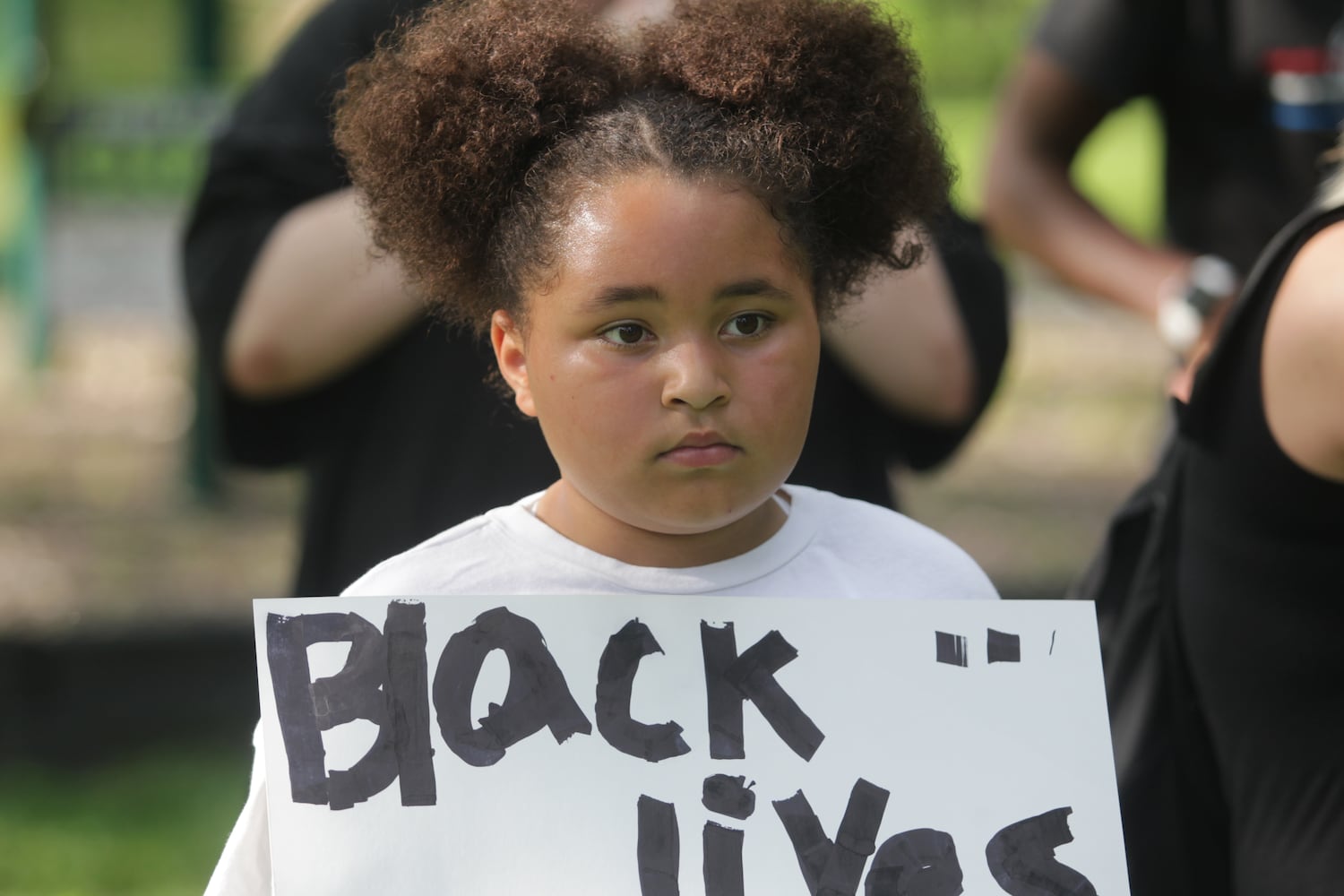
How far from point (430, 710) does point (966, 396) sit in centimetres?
87

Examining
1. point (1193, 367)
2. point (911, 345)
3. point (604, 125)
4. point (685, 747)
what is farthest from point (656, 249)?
point (1193, 367)

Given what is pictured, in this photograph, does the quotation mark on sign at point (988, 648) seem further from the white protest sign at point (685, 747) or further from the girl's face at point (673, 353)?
the girl's face at point (673, 353)

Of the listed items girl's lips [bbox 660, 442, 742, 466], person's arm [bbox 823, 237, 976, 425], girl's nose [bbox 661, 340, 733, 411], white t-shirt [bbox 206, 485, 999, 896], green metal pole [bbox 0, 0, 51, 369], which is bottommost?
white t-shirt [bbox 206, 485, 999, 896]

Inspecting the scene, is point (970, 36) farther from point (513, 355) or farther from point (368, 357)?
point (513, 355)

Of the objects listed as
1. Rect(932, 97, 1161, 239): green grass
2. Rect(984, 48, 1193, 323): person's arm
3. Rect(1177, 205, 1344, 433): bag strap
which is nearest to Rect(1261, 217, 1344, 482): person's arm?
Rect(1177, 205, 1344, 433): bag strap

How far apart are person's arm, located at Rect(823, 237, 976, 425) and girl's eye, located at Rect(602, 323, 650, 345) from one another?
488 mm

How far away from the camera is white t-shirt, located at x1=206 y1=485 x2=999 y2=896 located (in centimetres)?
150

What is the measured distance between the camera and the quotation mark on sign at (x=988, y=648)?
1.45 metres

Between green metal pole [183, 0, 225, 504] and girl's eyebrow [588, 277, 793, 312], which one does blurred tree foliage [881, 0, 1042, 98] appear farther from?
girl's eyebrow [588, 277, 793, 312]

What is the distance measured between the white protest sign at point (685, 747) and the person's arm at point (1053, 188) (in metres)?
1.40

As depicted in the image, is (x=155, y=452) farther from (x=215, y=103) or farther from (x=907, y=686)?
(x=907, y=686)

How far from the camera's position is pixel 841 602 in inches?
57.2

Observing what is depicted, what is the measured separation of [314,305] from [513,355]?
1.55 feet

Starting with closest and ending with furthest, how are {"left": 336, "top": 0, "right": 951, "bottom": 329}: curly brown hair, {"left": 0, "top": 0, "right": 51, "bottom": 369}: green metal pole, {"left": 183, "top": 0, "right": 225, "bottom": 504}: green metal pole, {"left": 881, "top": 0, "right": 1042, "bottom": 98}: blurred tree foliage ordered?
{"left": 336, "top": 0, "right": 951, "bottom": 329}: curly brown hair, {"left": 0, "top": 0, "right": 51, "bottom": 369}: green metal pole, {"left": 183, "top": 0, "right": 225, "bottom": 504}: green metal pole, {"left": 881, "top": 0, "right": 1042, "bottom": 98}: blurred tree foliage
